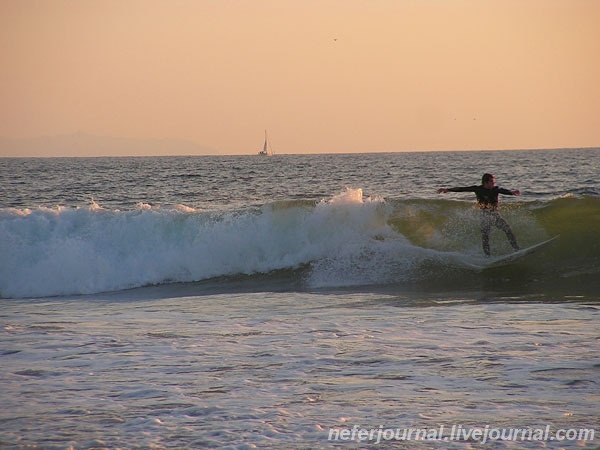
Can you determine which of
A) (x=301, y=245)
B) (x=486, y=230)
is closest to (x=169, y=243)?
(x=301, y=245)

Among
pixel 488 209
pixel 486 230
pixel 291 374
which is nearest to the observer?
pixel 291 374

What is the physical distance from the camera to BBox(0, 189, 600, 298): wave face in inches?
563

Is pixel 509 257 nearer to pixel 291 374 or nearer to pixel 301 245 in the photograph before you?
pixel 301 245

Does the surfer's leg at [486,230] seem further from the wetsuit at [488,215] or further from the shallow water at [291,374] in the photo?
the shallow water at [291,374]

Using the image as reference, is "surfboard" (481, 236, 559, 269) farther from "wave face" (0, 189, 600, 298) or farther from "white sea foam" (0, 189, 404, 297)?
"white sea foam" (0, 189, 404, 297)

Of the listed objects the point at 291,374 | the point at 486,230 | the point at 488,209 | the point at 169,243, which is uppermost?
the point at 488,209

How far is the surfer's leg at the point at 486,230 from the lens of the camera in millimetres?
14555

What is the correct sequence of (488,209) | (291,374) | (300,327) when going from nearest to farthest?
(291,374), (300,327), (488,209)

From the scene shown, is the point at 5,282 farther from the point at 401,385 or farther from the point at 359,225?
the point at 401,385

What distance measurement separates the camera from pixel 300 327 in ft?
29.3

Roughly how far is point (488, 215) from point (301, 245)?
13.6 feet

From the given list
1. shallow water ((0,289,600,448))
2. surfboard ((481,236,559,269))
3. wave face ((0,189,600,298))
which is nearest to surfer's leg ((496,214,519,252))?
surfboard ((481,236,559,269))

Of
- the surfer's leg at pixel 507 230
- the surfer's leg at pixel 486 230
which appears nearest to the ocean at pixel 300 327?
the surfer's leg at pixel 486 230

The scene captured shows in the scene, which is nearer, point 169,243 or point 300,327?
point 300,327
